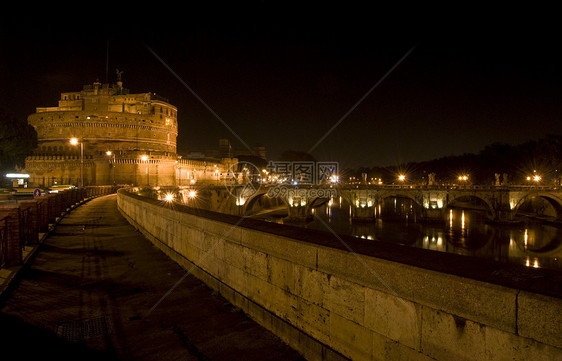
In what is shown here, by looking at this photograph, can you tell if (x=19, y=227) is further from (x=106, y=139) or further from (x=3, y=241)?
(x=106, y=139)

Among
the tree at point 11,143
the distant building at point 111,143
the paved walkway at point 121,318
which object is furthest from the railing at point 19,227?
the distant building at point 111,143

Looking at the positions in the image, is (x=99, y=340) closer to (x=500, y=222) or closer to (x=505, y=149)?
(x=500, y=222)

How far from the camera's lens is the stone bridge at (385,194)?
191ft

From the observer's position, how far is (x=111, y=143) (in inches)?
3297

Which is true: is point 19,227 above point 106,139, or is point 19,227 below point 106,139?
below

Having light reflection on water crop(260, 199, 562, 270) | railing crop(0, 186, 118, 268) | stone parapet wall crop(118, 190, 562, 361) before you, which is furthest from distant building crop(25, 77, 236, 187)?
stone parapet wall crop(118, 190, 562, 361)

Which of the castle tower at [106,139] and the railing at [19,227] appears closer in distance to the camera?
the railing at [19,227]

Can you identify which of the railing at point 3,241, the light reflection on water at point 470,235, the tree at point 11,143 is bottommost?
the light reflection on water at point 470,235

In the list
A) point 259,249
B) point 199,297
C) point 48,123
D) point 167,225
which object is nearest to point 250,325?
point 259,249

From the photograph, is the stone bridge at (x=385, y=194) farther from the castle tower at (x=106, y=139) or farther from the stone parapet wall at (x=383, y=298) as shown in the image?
the stone parapet wall at (x=383, y=298)

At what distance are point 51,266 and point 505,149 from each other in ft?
371

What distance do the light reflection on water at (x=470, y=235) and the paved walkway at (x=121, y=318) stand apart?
32472 millimetres

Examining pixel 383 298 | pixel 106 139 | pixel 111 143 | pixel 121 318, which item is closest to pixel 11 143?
pixel 111 143

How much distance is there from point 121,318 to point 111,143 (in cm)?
8758
